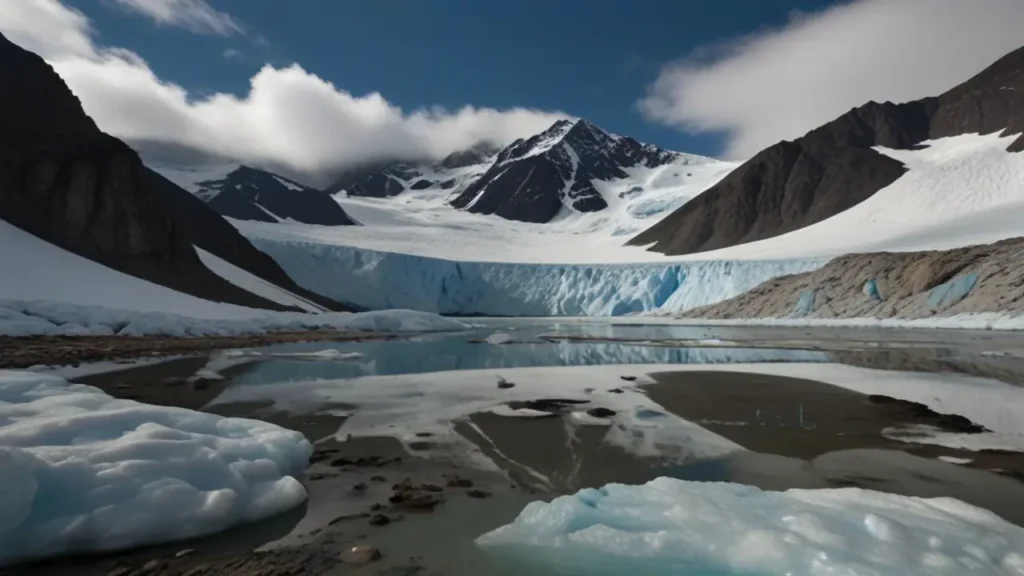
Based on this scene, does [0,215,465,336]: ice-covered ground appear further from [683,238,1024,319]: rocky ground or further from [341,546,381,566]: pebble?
[683,238,1024,319]: rocky ground

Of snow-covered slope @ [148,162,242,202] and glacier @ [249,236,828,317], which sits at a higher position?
snow-covered slope @ [148,162,242,202]

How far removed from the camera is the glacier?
2030 inches

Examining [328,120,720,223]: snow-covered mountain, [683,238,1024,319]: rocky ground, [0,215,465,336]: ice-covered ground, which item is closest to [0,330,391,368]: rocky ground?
[0,215,465,336]: ice-covered ground

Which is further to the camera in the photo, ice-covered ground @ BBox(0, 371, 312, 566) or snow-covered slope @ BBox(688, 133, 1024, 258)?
snow-covered slope @ BBox(688, 133, 1024, 258)

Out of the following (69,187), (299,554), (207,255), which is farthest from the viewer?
(207,255)

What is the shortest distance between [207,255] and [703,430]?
45428 mm

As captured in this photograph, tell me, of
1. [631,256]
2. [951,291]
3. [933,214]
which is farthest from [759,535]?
[631,256]

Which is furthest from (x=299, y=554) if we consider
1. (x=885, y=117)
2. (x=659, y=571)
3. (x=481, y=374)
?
(x=885, y=117)

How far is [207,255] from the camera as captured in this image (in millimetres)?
43438

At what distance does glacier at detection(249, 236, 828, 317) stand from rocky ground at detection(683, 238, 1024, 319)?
6097 millimetres

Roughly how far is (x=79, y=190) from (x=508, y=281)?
41.0m

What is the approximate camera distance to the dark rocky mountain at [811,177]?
7181 centimetres

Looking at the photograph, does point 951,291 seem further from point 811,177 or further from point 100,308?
point 811,177

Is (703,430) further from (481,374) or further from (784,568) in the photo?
(481,374)
